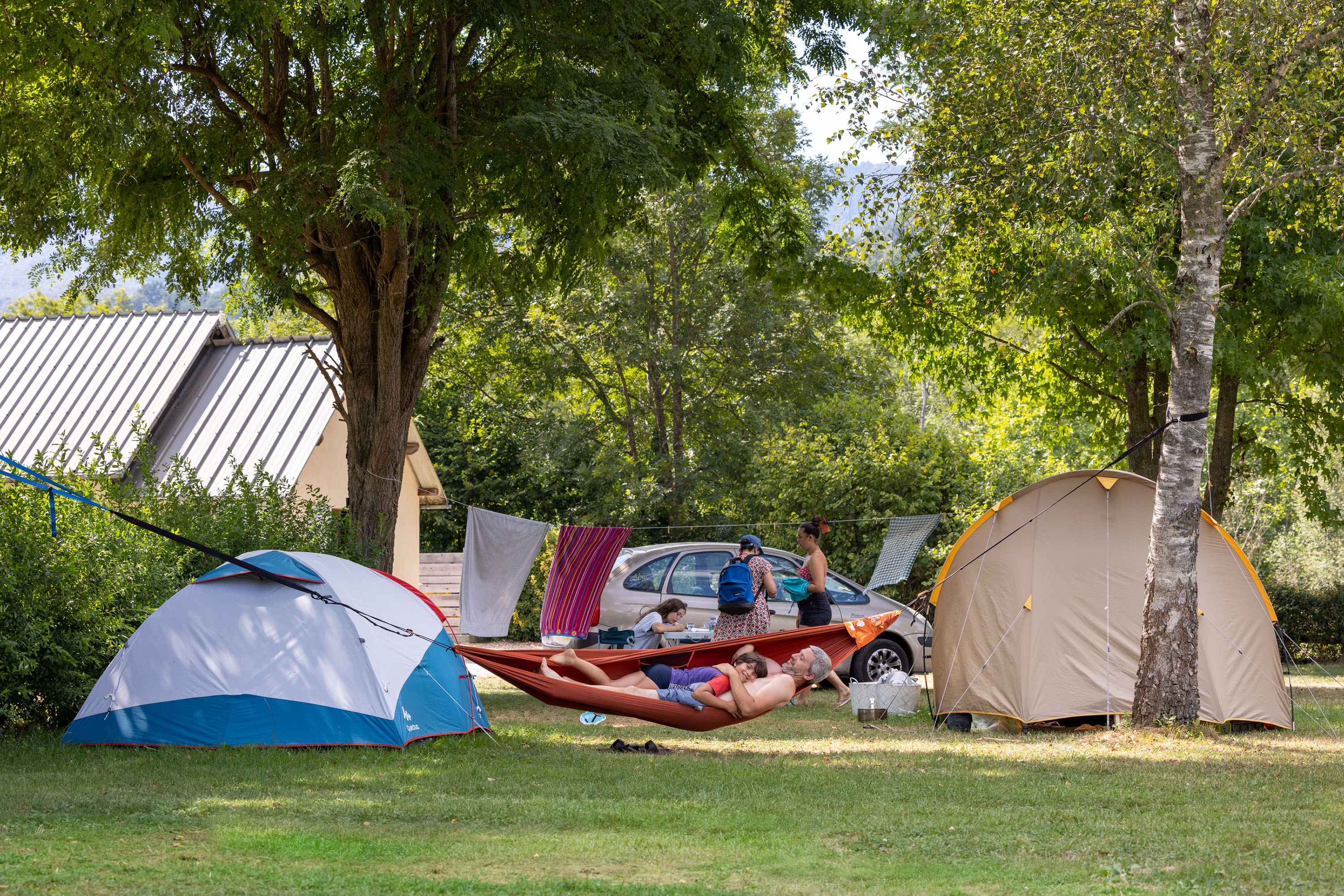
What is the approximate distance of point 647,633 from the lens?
1044 centimetres

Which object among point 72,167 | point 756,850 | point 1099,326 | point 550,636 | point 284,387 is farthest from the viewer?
point 284,387

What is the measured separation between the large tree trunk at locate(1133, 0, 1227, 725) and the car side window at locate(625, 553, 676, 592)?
4.90 meters

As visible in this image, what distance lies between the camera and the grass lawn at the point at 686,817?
4.40 metres

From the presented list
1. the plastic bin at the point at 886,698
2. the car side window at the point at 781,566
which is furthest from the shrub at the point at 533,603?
the plastic bin at the point at 886,698

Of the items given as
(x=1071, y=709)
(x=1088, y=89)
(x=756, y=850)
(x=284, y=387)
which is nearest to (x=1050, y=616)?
(x=1071, y=709)

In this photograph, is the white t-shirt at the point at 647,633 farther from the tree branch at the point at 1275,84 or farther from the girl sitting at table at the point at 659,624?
the tree branch at the point at 1275,84

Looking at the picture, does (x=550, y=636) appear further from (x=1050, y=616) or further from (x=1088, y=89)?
(x=1088, y=89)

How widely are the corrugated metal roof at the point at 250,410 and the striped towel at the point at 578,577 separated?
611 cm

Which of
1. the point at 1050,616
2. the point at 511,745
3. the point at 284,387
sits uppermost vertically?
the point at 284,387

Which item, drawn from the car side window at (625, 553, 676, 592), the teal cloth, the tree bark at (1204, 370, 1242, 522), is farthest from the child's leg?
the tree bark at (1204, 370, 1242, 522)

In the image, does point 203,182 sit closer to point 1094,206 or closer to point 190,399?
point 1094,206

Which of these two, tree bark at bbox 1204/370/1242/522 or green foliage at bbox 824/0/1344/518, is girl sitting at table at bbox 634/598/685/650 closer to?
green foliage at bbox 824/0/1344/518

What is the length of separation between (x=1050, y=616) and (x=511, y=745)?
411 centimetres

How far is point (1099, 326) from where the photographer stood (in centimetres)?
1396
